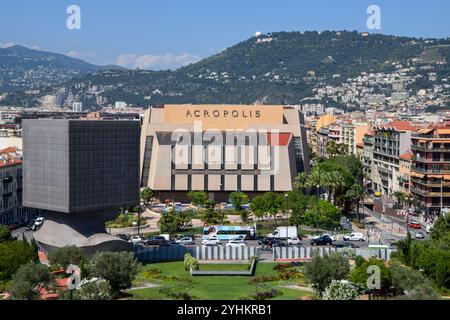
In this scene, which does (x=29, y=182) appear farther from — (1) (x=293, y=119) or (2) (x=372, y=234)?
(1) (x=293, y=119)

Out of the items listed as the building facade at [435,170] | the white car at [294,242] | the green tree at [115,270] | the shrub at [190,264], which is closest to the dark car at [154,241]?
the white car at [294,242]

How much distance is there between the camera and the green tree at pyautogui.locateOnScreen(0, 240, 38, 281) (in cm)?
3791

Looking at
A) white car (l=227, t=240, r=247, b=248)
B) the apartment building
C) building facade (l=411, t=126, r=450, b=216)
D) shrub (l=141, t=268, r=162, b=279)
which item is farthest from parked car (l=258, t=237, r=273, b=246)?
the apartment building

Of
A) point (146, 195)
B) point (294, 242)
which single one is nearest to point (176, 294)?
point (294, 242)

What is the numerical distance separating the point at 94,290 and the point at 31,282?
3.12 metres

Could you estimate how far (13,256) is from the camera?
38594 mm

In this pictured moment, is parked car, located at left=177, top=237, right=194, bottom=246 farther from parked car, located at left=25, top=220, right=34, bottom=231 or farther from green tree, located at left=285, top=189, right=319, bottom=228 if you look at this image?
parked car, located at left=25, top=220, right=34, bottom=231

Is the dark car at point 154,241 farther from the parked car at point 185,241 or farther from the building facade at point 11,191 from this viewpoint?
the building facade at point 11,191

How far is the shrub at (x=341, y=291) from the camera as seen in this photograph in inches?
1215

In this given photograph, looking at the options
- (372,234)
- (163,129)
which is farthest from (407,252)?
(163,129)

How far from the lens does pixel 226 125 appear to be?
85.1 meters

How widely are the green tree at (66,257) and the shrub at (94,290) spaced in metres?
8.66

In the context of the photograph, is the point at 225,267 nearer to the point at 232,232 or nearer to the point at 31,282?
the point at 232,232
